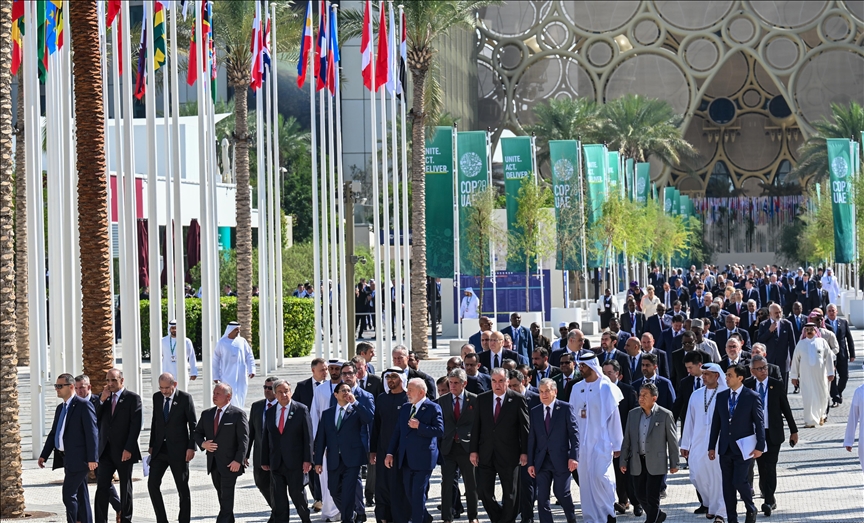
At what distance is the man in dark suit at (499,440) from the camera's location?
11.1 metres

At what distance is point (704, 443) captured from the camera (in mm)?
11305

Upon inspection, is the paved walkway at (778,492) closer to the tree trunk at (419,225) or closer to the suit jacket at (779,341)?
the suit jacket at (779,341)

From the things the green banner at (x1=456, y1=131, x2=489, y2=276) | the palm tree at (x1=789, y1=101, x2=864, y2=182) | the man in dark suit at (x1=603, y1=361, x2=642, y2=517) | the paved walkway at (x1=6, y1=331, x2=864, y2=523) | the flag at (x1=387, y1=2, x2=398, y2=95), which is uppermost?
the palm tree at (x1=789, y1=101, x2=864, y2=182)

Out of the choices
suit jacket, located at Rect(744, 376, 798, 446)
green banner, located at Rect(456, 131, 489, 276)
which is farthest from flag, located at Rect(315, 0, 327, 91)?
suit jacket, located at Rect(744, 376, 798, 446)

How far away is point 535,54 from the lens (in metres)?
98.0

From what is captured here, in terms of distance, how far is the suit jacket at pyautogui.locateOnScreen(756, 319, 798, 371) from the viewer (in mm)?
18750

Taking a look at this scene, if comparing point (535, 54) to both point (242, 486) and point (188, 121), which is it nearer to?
point (188, 121)

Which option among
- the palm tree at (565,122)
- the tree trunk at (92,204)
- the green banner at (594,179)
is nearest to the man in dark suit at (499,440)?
the tree trunk at (92,204)

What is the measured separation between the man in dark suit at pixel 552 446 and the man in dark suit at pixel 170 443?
2786 millimetres

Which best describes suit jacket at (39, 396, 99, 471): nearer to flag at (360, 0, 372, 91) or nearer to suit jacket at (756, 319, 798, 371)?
suit jacket at (756, 319, 798, 371)

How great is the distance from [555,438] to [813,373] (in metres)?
7.42

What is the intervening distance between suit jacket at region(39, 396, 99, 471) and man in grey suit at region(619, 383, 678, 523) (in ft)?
14.3

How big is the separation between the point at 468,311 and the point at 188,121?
13.6m

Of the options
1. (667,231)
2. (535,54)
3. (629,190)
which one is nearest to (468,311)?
(629,190)
